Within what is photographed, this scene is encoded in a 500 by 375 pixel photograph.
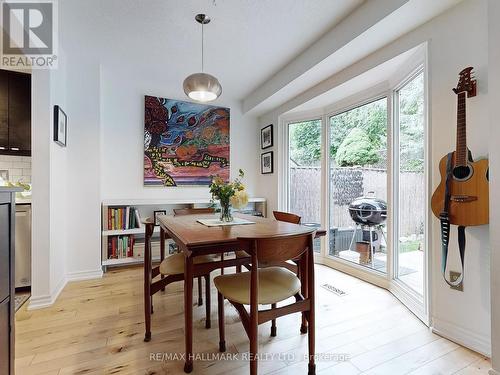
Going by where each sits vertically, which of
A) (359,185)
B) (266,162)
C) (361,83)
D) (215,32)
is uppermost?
(215,32)

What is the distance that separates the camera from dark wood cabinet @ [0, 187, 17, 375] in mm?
947

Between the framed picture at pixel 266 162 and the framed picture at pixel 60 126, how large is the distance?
2666 mm

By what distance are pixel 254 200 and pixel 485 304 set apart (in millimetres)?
2839

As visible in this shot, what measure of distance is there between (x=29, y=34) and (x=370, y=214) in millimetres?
3640

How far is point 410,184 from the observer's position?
7.59ft

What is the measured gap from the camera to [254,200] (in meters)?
3.97

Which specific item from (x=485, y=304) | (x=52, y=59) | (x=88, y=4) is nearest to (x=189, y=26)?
(x=88, y=4)

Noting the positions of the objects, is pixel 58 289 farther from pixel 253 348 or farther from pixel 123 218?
pixel 253 348

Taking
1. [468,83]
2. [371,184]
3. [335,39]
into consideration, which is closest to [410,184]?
[371,184]

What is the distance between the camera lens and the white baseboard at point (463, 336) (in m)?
1.55

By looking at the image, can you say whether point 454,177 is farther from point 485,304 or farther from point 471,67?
point 485,304

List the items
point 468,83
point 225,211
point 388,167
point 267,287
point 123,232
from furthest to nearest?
1. point 123,232
2. point 388,167
3. point 225,211
4. point 468,83
5. point 267,287

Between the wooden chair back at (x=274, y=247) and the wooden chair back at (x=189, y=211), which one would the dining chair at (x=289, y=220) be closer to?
the wooden chair back at (x=274, y=247)

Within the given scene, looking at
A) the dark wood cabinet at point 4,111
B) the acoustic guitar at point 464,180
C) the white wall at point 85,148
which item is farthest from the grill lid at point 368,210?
the dark wood cabinet at point 4,111
